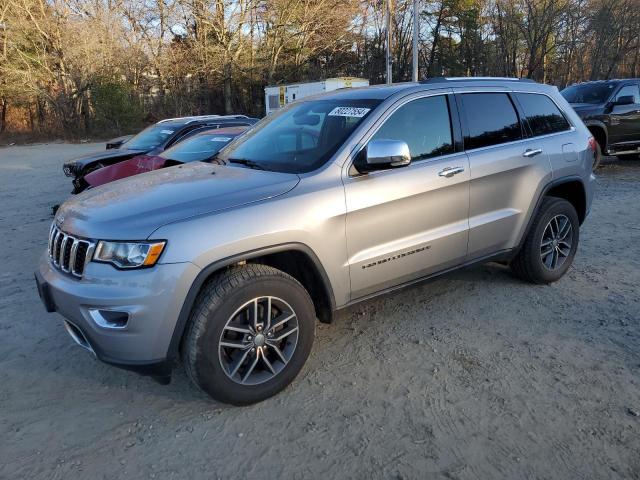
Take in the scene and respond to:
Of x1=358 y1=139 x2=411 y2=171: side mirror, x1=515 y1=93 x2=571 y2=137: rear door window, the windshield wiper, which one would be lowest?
the windshield wiper

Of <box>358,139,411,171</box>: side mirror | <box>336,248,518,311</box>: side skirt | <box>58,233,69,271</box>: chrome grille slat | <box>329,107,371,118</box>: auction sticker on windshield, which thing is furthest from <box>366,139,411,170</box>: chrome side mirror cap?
<box>58,233,69,271</box>: chrome grille slat

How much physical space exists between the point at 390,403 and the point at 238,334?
3.25 feet

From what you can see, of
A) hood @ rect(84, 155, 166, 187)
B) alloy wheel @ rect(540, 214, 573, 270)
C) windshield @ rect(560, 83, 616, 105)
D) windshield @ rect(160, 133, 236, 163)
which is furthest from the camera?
windshield @ rect(560, 83, 616, 105)

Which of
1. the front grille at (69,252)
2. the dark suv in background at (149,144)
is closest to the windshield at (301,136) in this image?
the front grille at (69,252)

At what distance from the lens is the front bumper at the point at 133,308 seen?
106 inches

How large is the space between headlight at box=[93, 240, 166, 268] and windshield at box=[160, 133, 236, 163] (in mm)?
4259

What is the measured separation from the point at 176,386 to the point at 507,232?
283cm

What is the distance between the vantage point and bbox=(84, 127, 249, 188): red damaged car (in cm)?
709

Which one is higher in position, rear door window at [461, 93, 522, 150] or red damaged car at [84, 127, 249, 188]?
rear door window at [461, 93, 522, 150]

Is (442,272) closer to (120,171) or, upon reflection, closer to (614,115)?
(120,171)

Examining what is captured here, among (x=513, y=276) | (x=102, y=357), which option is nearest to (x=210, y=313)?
(x=102, y=357)

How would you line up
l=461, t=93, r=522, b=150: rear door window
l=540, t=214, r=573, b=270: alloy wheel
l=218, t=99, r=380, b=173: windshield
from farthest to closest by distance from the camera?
1. l=540, t=214, r=573, b=270: alloy wheel
2. l=461, t=93, r=522, b=150: rear door window
3. l=218, t=99, r=380, b=173: windshield

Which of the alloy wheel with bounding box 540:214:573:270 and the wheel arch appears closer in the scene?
the wheel arch

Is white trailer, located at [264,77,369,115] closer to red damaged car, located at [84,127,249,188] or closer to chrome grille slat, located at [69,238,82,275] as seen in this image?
red damaged car, located at [84,127,249,188]
